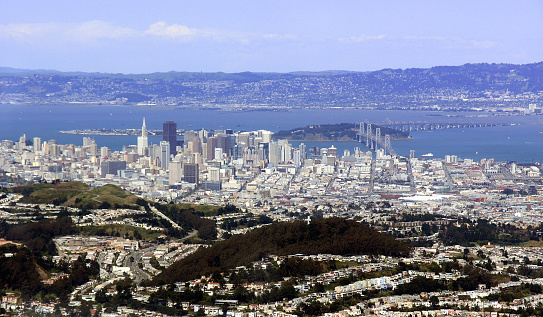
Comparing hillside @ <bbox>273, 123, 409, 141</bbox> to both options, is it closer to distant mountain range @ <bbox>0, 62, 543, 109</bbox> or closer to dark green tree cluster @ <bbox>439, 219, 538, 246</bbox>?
distant mountain range @ <bbox>0, 62, 543, 109</bbox>

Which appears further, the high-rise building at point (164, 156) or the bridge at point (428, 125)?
the bridge at point (428, 125)

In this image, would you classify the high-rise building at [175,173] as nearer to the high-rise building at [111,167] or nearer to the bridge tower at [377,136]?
the high-rise building at [111,167]

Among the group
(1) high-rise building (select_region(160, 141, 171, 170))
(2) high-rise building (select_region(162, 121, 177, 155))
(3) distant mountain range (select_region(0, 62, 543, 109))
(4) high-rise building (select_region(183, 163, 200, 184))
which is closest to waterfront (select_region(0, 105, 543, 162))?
(2) high-rise building (select_region(162, 121, 177, 155))

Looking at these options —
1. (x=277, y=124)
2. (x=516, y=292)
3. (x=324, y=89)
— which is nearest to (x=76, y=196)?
(x=516, y=292)

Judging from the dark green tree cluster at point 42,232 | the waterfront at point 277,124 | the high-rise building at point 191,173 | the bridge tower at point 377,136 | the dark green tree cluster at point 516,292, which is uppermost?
the dark green tree cluster at point 516,292

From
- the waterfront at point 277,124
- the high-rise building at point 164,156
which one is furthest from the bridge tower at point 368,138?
the high-rise building at point 164,156

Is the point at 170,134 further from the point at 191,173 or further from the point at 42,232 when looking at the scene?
the point at 42,232
